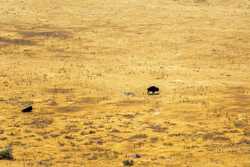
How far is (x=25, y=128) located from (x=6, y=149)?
229 inches

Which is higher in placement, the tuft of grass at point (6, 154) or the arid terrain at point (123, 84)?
the arid terrain at point (123, 84)

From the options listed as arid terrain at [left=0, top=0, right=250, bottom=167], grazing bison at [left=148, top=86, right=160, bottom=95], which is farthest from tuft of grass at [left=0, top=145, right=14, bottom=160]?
grazing bison at [left=148, top=86, right=160, bottom=95]

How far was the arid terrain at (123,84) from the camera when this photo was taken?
88.9ft

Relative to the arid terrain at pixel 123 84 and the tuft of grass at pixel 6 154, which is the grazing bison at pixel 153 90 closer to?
the arid terrain at pixel 123 84

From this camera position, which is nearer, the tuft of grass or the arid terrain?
the tuft of grass

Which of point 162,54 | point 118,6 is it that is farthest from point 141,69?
point 118,6

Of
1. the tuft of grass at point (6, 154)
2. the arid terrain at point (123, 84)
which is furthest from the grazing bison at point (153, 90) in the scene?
the tuft of grass at point (6, 154)

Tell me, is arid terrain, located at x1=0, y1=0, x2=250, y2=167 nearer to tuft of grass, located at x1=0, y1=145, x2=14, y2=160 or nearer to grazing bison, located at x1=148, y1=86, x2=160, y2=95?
tuft of grass, located at x1=0, y1=145, x2=14, y2=160

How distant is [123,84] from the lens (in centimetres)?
4131

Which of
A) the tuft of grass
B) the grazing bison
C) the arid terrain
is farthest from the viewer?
the grazing bison

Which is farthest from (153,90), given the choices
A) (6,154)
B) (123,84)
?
(6,154)

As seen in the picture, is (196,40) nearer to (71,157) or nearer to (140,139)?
(140,139)

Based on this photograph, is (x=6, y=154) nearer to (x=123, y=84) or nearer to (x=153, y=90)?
(x=153, y=90)

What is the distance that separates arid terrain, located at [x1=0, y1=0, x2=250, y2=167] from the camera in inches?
1067
